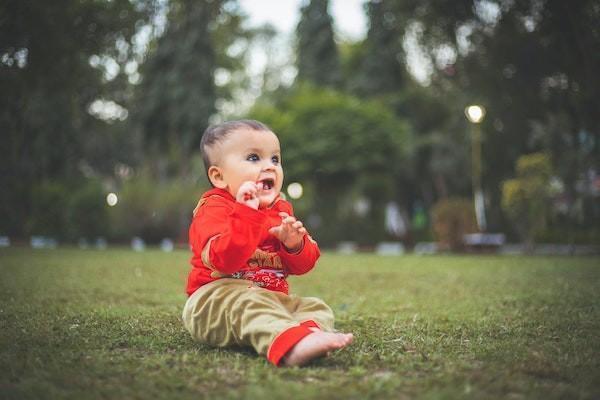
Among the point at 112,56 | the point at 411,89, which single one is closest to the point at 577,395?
the point at 112,56

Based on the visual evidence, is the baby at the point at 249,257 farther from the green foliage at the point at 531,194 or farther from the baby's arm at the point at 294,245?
the green foliage at the point at 531,194

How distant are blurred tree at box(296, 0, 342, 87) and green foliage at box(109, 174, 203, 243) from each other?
504 inches

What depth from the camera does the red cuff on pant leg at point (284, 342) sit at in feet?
7.64

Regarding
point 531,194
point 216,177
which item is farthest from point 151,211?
point 216,177

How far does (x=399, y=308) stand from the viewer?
14.9 feet

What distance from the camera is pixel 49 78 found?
12539 mm

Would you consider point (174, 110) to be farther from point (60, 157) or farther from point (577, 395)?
point (577, 395)

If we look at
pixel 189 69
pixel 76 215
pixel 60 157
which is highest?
pixel 189 69

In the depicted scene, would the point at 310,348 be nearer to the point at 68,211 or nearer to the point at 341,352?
the point at 341,352

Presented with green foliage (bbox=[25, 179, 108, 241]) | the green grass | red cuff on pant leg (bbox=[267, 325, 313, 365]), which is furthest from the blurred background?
red cuff on pant leg (bbox=[267, 325, 313, 365])

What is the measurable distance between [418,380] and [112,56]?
16307mm

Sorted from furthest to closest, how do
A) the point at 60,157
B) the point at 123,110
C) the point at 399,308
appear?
the point at 123,110 → the point at 60,157 → the point at 399,308

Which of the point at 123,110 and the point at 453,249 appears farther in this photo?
the point at 123,110

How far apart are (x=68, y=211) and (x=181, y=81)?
9.88 m
